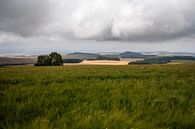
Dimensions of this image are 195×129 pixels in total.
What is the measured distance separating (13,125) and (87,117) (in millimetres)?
1496

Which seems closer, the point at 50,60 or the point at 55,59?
the point at 50,60

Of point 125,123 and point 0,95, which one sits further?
point 0,95

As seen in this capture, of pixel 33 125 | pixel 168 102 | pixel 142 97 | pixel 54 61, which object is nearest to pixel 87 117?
Answer: pixel 33 125

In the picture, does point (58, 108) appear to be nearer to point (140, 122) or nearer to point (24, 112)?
point (24, 112)

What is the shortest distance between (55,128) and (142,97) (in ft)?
10.7

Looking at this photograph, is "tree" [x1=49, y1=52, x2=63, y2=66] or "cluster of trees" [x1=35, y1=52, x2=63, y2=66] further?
"tree" [x1=49, y1=52, x2=63, y2=66]

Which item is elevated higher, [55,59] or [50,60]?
[55,59]

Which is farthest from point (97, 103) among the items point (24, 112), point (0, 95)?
point (0, 95)

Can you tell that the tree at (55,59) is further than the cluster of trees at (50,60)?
Yes

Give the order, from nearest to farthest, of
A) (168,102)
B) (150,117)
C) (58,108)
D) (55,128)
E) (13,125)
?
(55,128) < (13,125) < (150,117) < (58,108) < (168,102)

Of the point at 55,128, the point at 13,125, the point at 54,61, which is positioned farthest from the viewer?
the point at 54,61

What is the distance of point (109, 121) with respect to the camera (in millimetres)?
4590

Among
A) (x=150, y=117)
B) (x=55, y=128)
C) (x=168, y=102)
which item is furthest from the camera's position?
(x=168, y=102)

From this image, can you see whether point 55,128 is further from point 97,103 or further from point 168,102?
point 168,102
